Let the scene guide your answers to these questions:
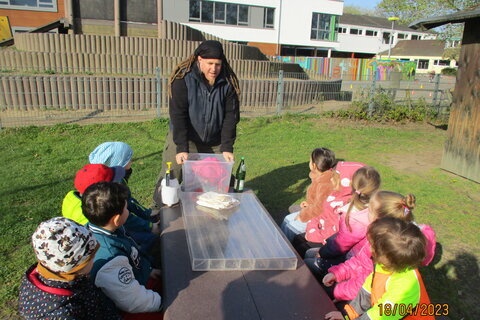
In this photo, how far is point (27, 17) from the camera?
849 inches

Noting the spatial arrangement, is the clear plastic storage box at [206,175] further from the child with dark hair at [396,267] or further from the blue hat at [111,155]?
the child with dark hair at [396,267]

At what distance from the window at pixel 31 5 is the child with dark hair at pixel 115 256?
24.0m

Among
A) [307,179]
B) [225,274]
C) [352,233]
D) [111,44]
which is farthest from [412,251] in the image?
[111,44]

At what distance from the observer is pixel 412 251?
1.96 m

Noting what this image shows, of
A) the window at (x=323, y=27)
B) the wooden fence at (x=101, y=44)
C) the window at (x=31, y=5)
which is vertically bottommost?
the wooden fence at (x=101, y=44)

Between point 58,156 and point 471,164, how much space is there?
720 cm

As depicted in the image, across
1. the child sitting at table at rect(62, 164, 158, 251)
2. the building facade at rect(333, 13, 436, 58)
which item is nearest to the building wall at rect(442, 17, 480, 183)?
the child sitting at table at rect(62, 164, 158, 251)

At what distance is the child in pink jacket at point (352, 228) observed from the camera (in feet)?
8.95

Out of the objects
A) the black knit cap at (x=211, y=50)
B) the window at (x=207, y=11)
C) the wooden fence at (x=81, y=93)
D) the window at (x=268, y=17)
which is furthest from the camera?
the window at (x=268, y=17)

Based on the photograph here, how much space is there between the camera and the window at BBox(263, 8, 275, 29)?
103ft

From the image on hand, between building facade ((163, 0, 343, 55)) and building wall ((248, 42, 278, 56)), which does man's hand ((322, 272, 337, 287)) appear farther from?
building wall ((248, 42, 278, 56))

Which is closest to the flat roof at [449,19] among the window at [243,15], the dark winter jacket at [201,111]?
the dark winter jacket at [201,111]

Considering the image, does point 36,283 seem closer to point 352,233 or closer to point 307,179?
point 352,233

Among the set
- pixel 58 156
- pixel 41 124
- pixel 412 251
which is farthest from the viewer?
pixel 41 124
